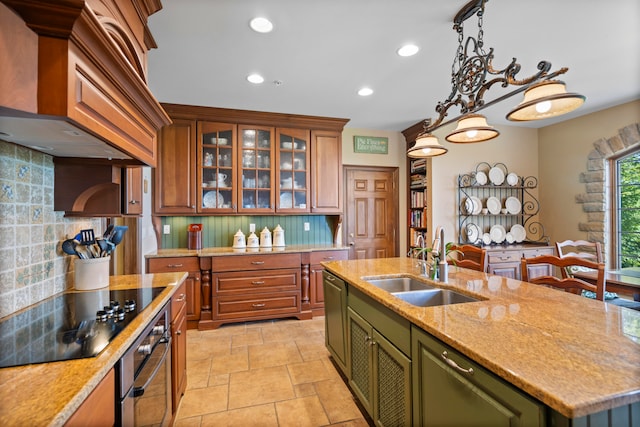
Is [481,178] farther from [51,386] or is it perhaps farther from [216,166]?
[51,386]

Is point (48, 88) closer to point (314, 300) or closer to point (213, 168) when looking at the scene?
point (213, 168)

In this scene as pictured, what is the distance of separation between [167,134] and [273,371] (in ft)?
9.37

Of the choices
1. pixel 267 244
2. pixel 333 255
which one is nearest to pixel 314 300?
pixel 333 255

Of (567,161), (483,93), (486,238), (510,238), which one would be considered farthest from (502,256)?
(483,93)

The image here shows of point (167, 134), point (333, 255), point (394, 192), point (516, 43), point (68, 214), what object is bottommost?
point (333, 255)

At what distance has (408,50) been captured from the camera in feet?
7.76

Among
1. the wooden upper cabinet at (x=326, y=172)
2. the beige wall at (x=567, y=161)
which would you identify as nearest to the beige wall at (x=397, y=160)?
the wooden upper cabinet at (x=326, y=172)

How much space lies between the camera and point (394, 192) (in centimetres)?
473

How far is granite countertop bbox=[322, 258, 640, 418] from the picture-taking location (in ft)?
2.43

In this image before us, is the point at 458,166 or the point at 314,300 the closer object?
the point at 314,300

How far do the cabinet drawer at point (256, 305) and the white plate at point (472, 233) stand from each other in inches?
99.1

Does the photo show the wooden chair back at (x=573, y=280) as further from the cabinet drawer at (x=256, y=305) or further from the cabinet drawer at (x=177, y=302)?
the cabinet drawer at (x=256, y=305)

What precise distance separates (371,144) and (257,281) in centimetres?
266

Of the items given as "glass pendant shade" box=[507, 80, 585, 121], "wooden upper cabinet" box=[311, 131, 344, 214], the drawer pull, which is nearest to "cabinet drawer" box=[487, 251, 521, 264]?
"wooden upper cabinet" box=[311, 131, 344, 214]
